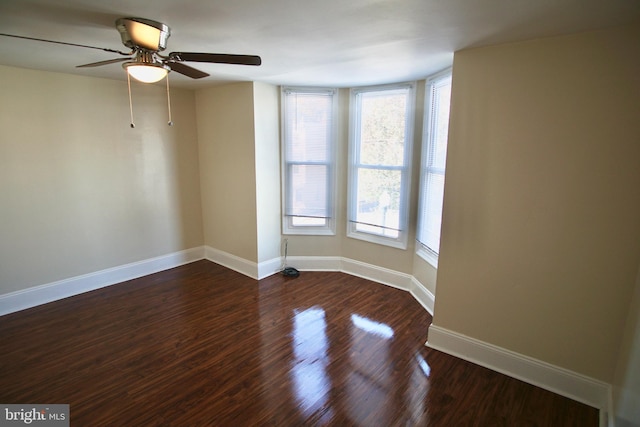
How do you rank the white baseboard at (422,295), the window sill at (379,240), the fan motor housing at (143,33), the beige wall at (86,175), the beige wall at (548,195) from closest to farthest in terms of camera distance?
the fan motor housing at (143,33) < the beige wall at (548,195) < the beige wall at (86,175) < the white baseboard at (422,295) < the window sill at (379,240)

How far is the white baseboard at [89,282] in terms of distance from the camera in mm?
3434

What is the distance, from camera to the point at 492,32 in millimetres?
2082

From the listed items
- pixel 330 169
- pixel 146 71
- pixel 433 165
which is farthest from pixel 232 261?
pixel 146 71

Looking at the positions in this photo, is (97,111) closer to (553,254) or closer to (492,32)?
(492,32)

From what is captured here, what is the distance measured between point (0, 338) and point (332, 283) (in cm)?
316

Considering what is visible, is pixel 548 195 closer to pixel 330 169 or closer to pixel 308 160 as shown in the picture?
pixel 330 169

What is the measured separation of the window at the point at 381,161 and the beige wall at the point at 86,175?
7.47 ft

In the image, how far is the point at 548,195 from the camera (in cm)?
225

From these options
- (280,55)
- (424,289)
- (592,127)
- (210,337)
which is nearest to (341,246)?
(424,289)

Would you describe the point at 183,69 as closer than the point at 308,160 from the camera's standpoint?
Yes

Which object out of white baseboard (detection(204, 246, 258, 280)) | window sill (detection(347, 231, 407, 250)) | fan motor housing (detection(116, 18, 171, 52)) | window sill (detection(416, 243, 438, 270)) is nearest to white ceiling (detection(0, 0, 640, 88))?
fan motor housing (detection(116, 18, 171, 52))

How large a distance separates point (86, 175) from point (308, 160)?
2.51 meters

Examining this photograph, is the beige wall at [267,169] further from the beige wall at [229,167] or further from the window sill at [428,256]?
the window sill at [428,256]

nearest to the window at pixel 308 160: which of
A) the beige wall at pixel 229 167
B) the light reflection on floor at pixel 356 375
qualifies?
the beige wall at pixel 229 167
